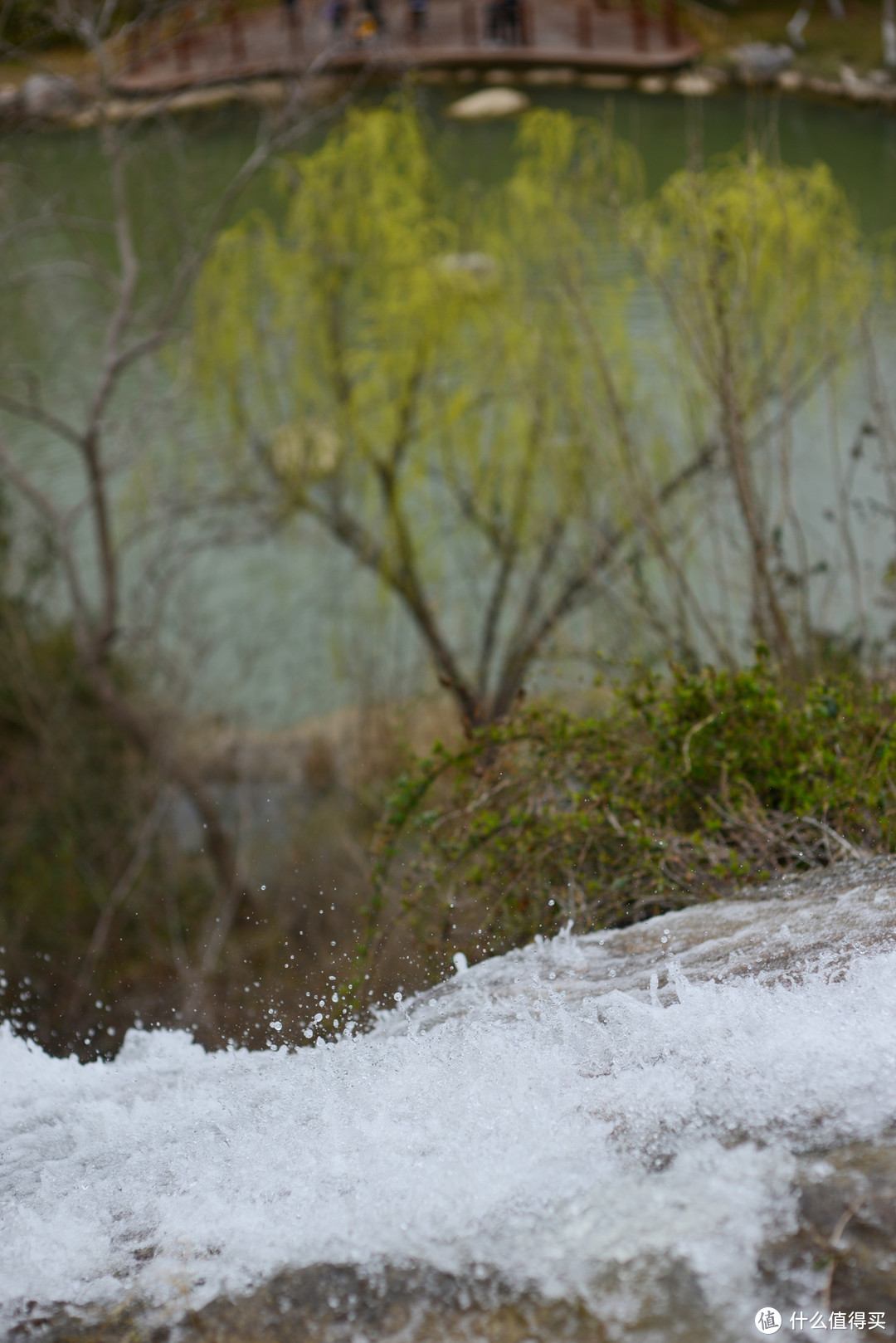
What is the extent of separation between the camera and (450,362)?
27.4ft

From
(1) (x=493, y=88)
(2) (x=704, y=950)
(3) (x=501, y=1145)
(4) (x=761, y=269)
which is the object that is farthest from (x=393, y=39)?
(3) (x=501, y=1145)

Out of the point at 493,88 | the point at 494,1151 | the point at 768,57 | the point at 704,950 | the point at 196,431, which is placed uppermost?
the point at 493,88

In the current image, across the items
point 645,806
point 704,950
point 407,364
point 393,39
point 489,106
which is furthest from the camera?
point 489,106

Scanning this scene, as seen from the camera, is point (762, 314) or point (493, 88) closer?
point (762, 314)

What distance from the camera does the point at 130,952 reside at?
29.3 feet

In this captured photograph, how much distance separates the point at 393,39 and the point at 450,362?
8.90ft

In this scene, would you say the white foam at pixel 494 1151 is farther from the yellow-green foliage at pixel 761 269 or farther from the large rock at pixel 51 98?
the large rock at pixel 51 98

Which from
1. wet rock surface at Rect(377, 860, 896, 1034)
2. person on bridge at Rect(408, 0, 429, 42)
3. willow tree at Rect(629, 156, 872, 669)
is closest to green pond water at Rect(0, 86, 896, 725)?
willow tree at Rect(629, 156, 872, 669)

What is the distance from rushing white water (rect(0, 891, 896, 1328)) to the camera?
1430 mm

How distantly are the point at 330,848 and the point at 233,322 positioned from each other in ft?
12.8

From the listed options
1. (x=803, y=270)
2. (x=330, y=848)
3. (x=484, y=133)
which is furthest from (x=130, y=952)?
(x=484, y=133)

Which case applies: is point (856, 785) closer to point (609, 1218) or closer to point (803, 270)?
point (609, 1218)

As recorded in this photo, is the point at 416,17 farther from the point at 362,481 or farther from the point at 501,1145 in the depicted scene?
the point at 501,1145

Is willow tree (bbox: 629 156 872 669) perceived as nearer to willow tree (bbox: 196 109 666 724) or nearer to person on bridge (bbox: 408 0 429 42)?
willow tree (bbox: 196 109 666 724)
